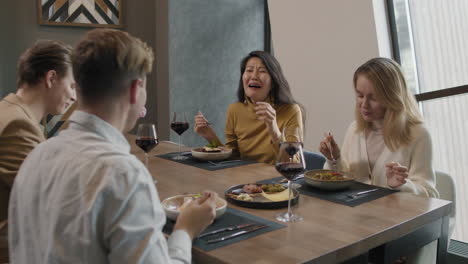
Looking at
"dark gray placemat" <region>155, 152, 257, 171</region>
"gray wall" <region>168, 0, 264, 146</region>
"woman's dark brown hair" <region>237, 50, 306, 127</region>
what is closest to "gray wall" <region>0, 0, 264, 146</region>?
"gray wall" <region>168, 0, 264, 146</region>

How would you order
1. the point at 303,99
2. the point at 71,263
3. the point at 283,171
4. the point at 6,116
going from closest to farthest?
1. the point at 71,263
2. the point at 283,171
3. the point at 6,116
4. the point at 303,99

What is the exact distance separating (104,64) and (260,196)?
873 mm

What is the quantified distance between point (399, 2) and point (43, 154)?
140 inches

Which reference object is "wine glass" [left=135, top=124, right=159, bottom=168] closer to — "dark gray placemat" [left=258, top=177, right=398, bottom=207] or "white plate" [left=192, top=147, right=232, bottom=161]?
"white plate" [left=192, top=147, right=232, bottom=161]

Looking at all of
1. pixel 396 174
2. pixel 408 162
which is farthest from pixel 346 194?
pixel 408 162

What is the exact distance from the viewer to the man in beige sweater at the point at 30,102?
1610 mm

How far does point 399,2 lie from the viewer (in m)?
3.72

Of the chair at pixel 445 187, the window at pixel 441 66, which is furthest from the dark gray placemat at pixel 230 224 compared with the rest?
the window at pixel 441 66

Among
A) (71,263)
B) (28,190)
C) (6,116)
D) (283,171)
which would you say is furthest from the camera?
(6,116)

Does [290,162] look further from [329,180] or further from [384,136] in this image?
[384,136]

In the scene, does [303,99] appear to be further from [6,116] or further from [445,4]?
[6,116]

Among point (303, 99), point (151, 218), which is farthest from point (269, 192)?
point (303, 99)

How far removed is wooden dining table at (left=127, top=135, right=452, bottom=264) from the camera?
1.11m

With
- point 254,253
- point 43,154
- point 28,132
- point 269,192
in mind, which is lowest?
point 254,253
